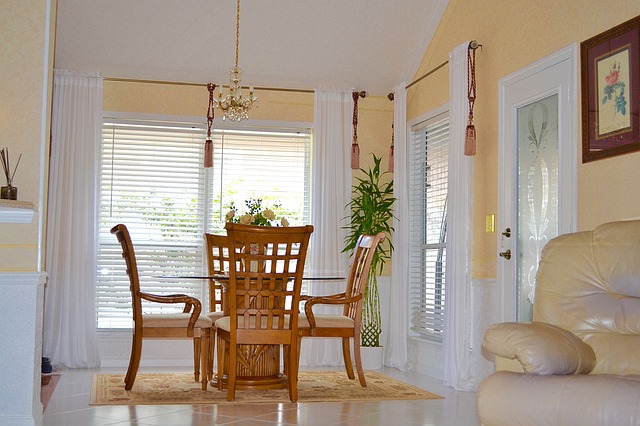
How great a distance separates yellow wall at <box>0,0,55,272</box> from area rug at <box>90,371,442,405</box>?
143 centimetres

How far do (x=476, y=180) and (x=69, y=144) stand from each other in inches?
137

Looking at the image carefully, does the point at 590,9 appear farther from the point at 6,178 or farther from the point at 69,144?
the point at 69,144

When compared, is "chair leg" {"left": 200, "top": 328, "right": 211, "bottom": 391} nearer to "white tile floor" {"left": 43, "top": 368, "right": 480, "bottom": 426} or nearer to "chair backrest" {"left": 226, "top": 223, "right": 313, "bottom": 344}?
"chair backrest" {"left": 226, "top": 223, "right": 313, "bottom": 344}

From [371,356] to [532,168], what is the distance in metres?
2.52

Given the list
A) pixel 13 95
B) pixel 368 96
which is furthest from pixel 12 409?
pixel 368 96

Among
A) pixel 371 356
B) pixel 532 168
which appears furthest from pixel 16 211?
pixel 371 356

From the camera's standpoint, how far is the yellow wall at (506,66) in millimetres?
4375

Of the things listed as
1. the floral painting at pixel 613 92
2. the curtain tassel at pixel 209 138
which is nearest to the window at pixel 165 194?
the curtain tassel at pixel 209 138

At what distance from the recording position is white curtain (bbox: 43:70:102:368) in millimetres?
6770

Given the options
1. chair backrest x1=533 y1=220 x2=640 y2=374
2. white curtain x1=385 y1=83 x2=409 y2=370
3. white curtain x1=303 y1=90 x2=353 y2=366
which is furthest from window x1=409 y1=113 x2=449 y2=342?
chair backrest x1=533 y1=220 x2=640 y2=374

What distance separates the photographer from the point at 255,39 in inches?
277

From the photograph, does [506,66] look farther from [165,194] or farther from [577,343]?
[165,194]

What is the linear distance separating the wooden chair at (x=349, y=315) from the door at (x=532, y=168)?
96 cm

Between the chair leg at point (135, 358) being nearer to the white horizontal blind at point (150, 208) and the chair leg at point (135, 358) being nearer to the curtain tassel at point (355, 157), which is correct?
the white horizontal blind at point (150, 208)
